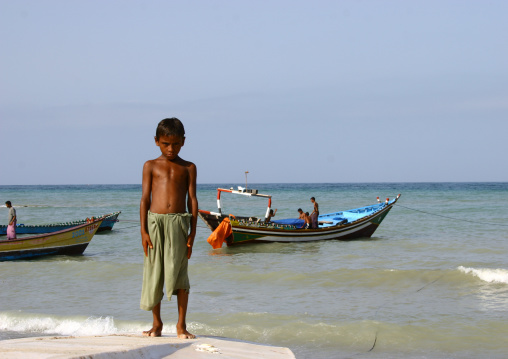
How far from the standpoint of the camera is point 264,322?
27.5ft

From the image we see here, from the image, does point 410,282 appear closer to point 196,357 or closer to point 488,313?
point 488,313

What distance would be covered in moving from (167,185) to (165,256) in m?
0.59

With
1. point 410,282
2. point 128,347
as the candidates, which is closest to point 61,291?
point 410,282

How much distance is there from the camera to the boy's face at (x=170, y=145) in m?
4.66

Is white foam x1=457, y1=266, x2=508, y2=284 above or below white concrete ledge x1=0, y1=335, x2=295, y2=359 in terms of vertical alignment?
below

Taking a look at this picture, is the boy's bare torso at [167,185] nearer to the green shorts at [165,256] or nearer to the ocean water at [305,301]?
the green shorts at [165,256]

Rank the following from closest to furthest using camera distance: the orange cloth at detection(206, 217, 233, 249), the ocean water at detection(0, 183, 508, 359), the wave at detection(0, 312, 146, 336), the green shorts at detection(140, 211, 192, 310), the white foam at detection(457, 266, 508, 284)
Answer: the green shorts at detection(140, 211, 192, 310) < the ocean water at detection(0, 183, 508, 359) < the wave at detection(0, 312, 146, 336) < the white foam at detection(457, 266, 508, 284) < the orange cloth at detection(206, 217, 233, 249)

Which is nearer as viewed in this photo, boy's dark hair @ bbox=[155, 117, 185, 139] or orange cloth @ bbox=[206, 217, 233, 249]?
boy's dark hair @ bbox=[155, 117, 185, 139]

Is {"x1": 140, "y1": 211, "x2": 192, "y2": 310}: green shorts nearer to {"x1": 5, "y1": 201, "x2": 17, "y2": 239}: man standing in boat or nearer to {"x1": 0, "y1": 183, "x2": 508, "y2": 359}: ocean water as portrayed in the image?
{"x1": 0, "y1": 183, "x2": 508, "y2": 359}: ocean water

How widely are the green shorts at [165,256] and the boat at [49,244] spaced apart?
12.0 metres

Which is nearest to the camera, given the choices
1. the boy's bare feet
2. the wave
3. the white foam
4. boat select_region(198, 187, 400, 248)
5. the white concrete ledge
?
the white concrete ledge

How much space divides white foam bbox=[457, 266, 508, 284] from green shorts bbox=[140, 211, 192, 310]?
908 centimetres

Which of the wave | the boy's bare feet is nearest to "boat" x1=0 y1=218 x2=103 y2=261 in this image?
the wave

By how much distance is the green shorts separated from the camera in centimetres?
461
